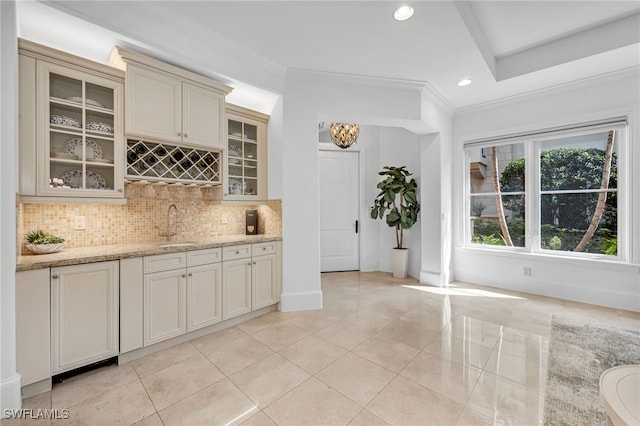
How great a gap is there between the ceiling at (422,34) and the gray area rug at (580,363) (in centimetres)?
289

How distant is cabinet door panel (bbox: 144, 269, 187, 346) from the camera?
2.28m

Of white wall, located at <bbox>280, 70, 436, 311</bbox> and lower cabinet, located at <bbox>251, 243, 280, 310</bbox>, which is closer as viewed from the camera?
lower cabinet, located at <bbox>251, 243, 280, 310</bbox>

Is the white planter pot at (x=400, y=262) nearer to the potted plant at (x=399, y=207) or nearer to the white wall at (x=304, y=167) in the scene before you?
the potted plant at (x=399, y=207)

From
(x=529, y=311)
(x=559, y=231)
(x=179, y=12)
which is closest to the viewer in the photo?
(x=179, y=12)

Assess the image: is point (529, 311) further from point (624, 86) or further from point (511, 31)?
point (511, 31)

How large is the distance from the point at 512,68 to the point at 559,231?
2.33 metres

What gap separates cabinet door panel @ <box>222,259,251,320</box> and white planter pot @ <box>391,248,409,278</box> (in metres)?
2.86

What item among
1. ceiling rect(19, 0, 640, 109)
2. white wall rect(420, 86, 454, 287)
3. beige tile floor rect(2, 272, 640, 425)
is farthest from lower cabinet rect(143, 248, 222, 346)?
white wall rect(420, 86, 454, 287)

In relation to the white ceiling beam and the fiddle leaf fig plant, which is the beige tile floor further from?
the white ceiling beam

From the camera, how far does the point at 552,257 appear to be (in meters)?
3.77

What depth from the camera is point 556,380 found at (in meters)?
1.95

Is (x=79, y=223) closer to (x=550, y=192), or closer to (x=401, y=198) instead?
(x=401, y=198)

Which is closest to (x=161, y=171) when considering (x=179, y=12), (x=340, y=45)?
(x=179, y=12)

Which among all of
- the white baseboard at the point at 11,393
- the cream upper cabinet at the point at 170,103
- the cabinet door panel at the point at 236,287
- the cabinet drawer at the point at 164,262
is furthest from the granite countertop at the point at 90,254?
the cream upper cabinet at the point at 170,103
